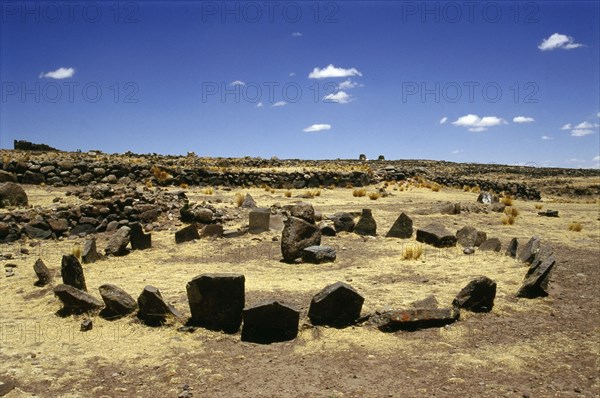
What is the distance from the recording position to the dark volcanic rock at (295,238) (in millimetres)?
10758

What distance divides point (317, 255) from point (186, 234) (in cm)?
411

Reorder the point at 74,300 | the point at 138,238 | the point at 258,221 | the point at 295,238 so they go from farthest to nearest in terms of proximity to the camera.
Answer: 1. the point at 258,221
2. the point at 138,238
3. the point at 295,238
4. the point at 74,300

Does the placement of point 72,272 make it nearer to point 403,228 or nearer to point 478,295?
point 478,295

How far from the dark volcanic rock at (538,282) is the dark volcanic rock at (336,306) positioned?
3.30 meters

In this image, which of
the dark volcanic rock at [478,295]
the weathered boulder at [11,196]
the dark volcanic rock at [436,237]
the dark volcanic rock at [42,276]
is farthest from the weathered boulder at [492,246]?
the weathered boulder at [11,196]

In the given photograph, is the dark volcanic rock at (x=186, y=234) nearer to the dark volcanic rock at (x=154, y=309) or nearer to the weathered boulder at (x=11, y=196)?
the dark volcanic rock at (x=154, y=309)

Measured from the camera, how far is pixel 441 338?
22.2 ft

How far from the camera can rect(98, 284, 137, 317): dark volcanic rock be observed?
24.0 feet

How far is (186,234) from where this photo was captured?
42.3ft

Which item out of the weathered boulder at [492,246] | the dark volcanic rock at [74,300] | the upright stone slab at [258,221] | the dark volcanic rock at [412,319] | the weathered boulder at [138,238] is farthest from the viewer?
the upright stone slab at [258,221]

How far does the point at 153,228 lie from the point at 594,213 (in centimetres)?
1908

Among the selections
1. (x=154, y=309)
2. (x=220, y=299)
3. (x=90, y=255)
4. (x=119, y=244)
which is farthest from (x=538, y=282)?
(x=90, y=255)

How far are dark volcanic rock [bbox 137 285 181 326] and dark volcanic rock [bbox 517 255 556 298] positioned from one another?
19.6ft

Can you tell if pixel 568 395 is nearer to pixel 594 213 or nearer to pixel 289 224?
pixel 289 224
